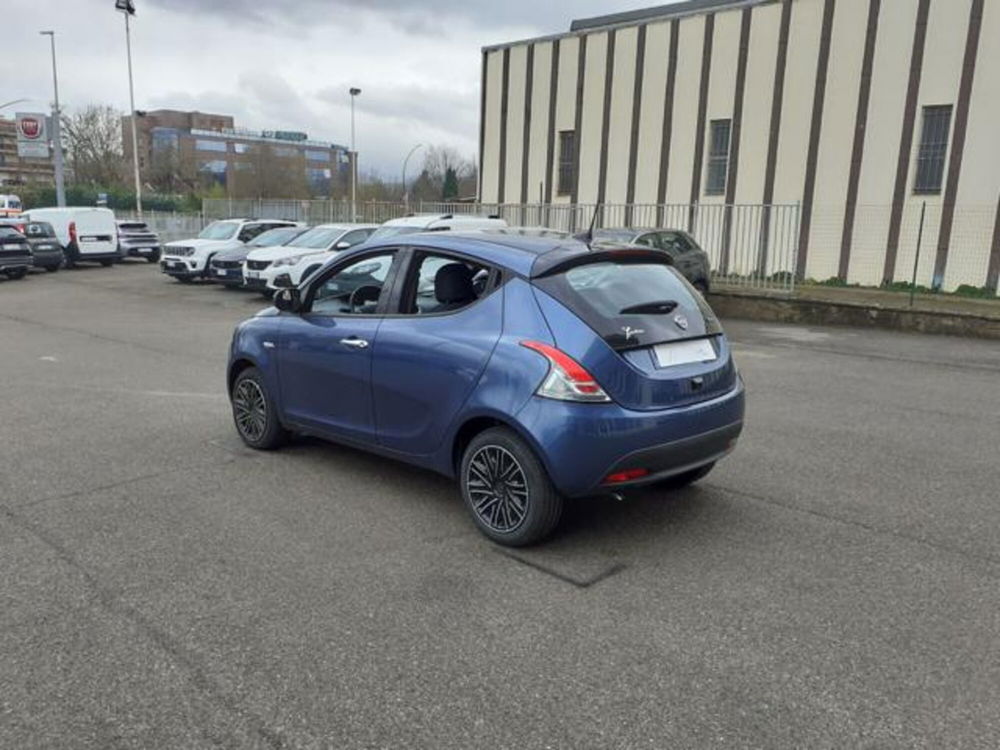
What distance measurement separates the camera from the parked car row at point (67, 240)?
2244 centimetres

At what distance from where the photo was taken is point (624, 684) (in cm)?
311

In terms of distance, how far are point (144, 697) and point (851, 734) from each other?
2.51 m

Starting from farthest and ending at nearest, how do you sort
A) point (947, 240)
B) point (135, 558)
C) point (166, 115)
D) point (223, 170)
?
point (166, 115), point (223, 170), point (947, 240), point (135, 558)

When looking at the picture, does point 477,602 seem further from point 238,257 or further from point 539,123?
point 539,123

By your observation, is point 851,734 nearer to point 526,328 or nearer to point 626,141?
point 526,328

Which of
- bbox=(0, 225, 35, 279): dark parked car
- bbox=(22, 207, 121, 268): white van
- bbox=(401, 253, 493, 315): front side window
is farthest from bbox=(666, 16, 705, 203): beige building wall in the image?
bbox=(401, 253, 493, 315): front side window

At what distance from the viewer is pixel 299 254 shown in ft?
57.8

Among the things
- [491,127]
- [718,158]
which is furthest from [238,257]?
[718,158]

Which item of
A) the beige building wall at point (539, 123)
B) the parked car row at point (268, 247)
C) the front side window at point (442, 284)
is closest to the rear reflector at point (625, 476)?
the front side window at point (442, 284)

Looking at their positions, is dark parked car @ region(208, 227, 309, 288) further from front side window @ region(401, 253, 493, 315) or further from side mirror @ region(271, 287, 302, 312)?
front side window @ region(401, 253, 493, 315)

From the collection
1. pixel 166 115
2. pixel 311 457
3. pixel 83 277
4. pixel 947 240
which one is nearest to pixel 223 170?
pixel 166 115

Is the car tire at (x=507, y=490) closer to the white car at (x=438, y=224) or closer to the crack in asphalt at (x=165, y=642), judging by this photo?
the crack in asphalt at (x=165, y=642)

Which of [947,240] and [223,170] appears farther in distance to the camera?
[223,170]

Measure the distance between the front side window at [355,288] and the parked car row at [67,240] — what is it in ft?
66.8
